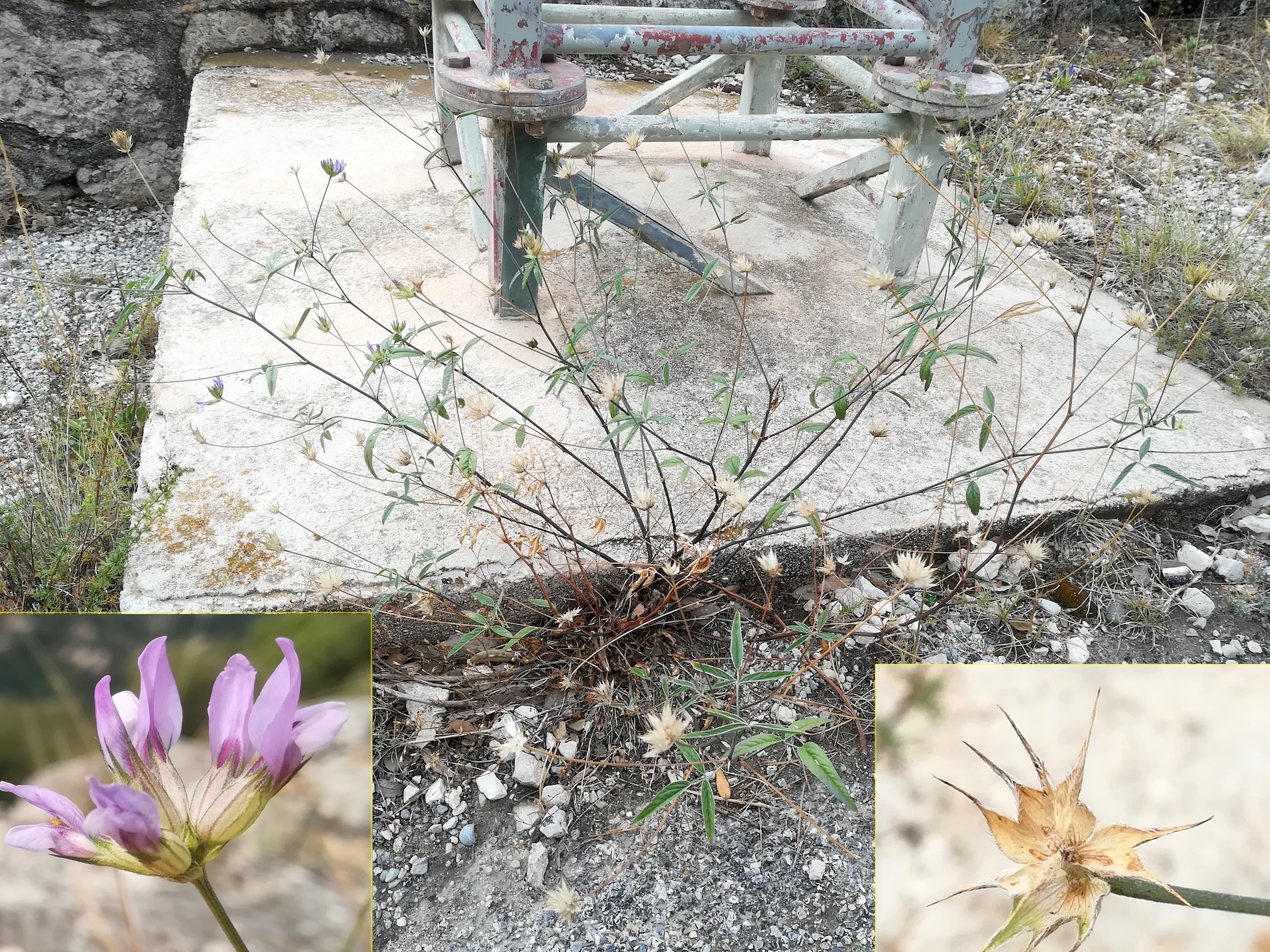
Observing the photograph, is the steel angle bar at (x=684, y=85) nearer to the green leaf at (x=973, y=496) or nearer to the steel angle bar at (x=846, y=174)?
the steel angle bar at (x=846, y=174)

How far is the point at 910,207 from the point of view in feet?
7.59

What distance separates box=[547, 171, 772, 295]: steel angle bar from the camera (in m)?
1.99

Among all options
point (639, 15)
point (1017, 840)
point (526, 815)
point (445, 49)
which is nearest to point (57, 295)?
point (445, 49)

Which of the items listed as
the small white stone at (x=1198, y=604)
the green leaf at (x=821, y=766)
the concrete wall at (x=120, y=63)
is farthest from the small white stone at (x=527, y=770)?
the concrete wall at (x=120, y=63)

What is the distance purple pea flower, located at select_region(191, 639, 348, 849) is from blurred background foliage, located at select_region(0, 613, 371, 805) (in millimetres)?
35

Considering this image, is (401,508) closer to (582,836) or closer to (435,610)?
(435,610)

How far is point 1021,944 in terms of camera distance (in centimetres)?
64

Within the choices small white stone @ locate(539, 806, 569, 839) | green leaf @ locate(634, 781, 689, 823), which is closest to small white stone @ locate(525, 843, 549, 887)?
small white stone @ locate(539, 806, 569, 839)

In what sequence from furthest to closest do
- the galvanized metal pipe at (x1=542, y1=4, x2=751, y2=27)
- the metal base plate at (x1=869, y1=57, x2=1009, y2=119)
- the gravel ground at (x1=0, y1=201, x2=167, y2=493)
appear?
the galvanized metal pipe at (x1=542, y1=4, x2=751, y2=27) → the gravel ground at (x1=0, y1=201, x2=167, y2=493) → the metal base plate at (x1=869, y1=57, x2=1009, y2=119)

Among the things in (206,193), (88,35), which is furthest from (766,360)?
(88,35)

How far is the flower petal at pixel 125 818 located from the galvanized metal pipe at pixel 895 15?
231cm

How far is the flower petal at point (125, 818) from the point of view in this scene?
0.54m

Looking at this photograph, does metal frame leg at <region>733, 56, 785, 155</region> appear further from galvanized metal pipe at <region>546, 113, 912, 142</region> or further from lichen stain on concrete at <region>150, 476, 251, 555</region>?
lichen stain on concrete at <region>150, 476, 251, 555</region>

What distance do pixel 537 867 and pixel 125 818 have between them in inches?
35.4
